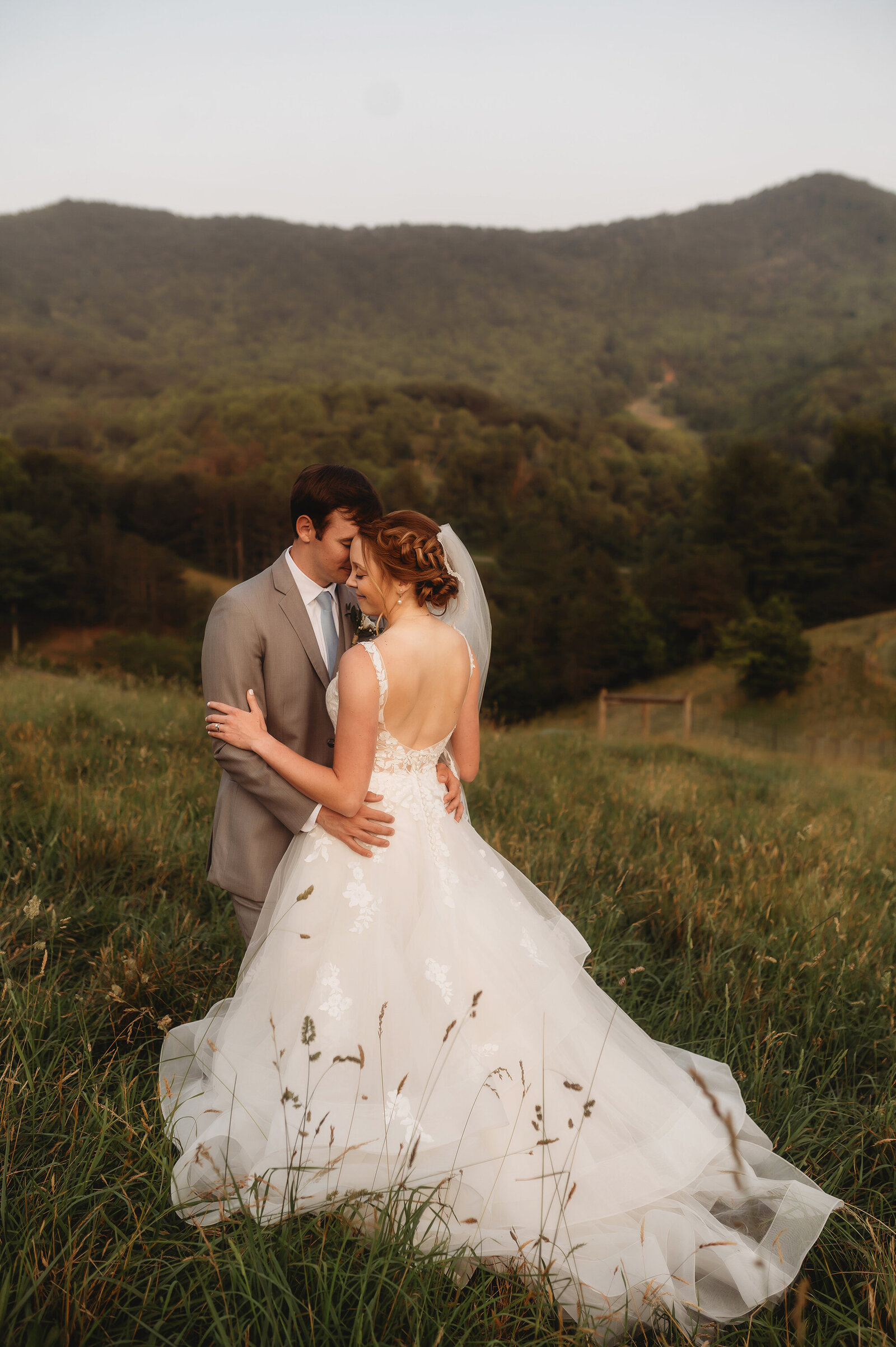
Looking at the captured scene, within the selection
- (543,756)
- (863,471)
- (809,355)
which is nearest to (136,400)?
(863,471)

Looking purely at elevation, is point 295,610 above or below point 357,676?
above

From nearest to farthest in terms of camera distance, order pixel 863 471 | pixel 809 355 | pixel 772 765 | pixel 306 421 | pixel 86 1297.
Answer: pixel 86 1297, pixel 772 765, pixel 863 471, pixel 306 421, pixel 809 355

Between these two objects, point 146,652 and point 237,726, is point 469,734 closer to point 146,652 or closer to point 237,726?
point 237,726

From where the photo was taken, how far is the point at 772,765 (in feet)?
39.2

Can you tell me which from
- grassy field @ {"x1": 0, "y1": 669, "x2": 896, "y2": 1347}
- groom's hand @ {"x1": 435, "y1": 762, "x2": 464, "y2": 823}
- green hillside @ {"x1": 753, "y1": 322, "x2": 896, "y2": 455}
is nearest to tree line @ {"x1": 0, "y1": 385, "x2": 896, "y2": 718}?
green hillside @ {"x1": 753, "y1": 322, "x2": 896, "y2": 455}

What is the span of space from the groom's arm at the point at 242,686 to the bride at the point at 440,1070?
99 millimetres

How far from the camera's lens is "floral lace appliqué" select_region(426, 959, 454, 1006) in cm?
234

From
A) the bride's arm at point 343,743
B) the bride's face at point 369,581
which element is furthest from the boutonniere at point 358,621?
the bride's arm at point 343,743

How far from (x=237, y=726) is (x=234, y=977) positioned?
1.30 m

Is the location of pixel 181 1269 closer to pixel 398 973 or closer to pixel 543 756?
pixel 398 973

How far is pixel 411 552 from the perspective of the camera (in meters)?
2.50

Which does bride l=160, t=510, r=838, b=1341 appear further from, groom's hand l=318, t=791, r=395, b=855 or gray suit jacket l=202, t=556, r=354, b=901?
gray suit jacket l=202, t=556, r=354, b=901

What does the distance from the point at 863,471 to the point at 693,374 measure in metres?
79.9

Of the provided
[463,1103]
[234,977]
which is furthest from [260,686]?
[463,1103]
